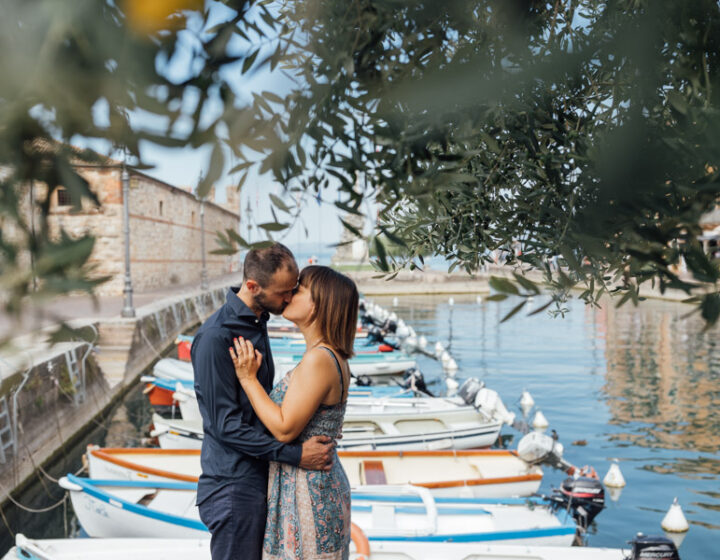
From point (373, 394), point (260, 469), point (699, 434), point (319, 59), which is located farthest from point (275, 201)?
point (699, 434)

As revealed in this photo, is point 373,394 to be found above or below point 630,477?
above

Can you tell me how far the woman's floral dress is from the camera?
2.54 m

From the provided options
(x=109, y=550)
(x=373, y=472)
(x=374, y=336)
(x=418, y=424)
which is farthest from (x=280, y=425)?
(x=374, y=336)

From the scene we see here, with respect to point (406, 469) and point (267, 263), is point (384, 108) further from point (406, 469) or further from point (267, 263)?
point (406, 469)

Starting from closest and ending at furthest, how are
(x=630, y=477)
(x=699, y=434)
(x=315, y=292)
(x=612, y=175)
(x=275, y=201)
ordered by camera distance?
(x=612, y=175)
(x=275, y=201)
(x=315, y=292)
(x=630, y=477)
(x=699, y=434)

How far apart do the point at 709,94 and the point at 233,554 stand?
2350 mm

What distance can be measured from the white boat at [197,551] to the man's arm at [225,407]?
11.9 feet

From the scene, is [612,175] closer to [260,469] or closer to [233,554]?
[260,469]

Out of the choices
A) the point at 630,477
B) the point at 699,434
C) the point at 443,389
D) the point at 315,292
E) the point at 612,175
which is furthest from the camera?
the point at 443,389

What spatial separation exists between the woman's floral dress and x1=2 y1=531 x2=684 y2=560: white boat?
3.39 meters

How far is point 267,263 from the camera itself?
2590 mm

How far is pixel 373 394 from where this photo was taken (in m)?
12.9

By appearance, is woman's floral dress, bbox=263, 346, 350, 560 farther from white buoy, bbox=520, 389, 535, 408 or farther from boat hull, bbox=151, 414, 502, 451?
white buoy, bbox=520, 389, 535, 408

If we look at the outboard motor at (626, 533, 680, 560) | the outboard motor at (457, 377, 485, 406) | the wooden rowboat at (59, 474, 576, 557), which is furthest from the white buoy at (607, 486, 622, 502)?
the outboard motor at (626, 533, 680, 560)
